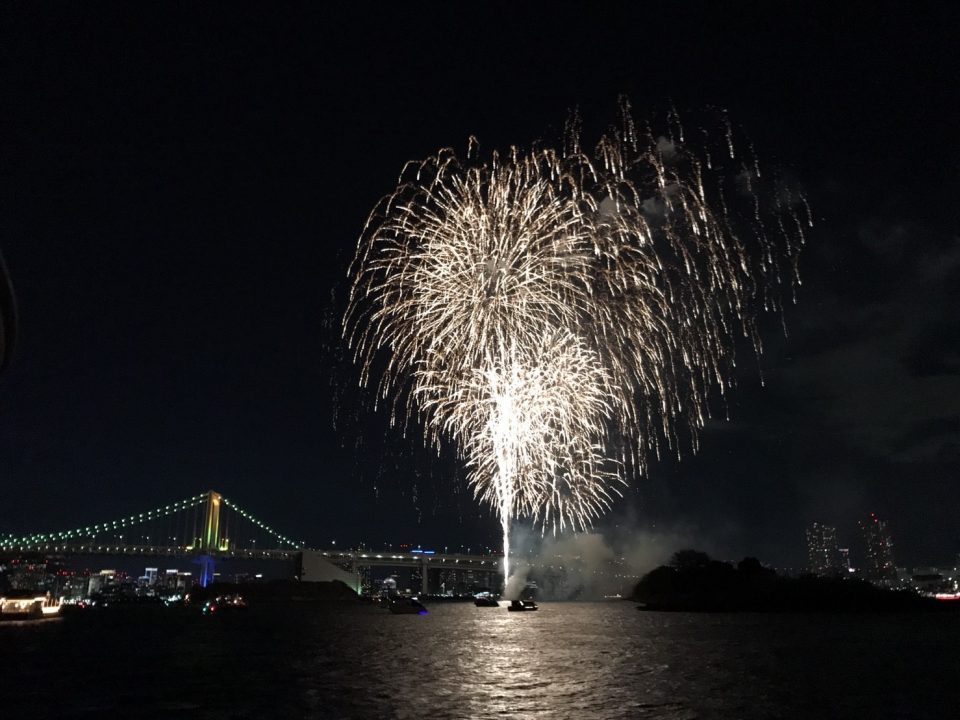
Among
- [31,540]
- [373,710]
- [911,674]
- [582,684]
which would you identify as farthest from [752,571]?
[31,540]

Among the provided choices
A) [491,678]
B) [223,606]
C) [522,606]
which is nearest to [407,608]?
[522,606]

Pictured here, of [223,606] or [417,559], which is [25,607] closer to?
[223,606]

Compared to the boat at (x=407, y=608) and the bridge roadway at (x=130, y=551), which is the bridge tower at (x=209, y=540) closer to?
the bridge roadway at (x=130, y=551)

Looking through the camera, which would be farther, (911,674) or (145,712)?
(911,674)

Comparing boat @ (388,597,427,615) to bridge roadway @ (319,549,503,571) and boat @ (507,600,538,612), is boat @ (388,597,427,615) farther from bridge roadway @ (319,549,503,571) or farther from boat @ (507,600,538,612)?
bridge roadway @ (319,549,503,571)

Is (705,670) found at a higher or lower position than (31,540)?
lower

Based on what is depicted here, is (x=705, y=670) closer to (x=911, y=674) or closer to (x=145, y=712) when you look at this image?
(x=911, y=674)

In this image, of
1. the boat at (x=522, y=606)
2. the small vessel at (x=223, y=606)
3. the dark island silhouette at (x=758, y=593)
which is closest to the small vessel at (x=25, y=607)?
the small vessel at (x=223, y=606)
